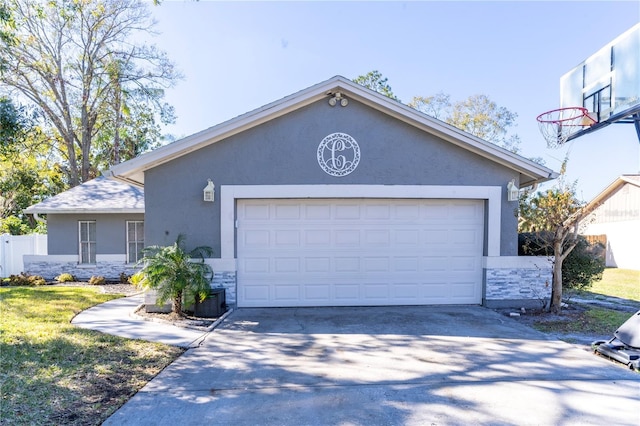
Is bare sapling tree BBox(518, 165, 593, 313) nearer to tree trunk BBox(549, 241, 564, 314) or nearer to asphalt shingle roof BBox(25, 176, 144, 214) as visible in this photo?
tree trunk BBox(549, 241, 564, 314)

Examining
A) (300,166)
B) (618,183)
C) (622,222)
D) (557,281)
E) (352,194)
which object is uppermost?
(618,183)

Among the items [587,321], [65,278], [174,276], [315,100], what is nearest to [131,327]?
[174,276]

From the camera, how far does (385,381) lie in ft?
14.4

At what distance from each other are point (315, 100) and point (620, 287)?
12.2 meters

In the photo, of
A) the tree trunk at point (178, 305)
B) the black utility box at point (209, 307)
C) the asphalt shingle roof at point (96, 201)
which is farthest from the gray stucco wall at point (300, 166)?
the asphalt shingle roof at point (96, 201)

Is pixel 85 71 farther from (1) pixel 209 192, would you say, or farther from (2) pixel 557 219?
(2) pixel 557 219

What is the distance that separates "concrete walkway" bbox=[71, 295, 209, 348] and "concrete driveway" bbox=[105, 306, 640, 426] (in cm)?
43

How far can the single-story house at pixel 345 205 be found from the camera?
8023 millimetres

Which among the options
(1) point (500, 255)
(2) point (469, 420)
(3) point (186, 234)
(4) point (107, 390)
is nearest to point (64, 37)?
(3) point (186, 234)

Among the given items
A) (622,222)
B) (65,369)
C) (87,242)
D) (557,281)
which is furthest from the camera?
(622,222)

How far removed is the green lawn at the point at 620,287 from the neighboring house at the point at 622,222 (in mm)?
4171

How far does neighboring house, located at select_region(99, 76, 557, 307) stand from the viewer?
316 inches

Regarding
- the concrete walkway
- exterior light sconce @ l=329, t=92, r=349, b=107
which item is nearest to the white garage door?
the concrete walkway

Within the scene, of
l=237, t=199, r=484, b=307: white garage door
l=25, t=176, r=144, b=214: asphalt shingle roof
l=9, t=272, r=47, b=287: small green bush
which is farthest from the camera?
l=25, t=176, r=144, b=214: asphalt shingle roof
